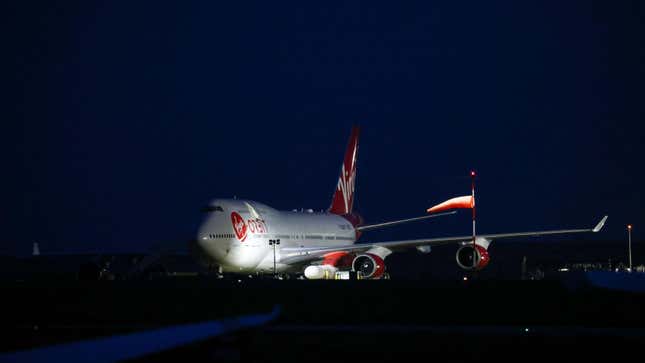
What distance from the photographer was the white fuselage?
160ft

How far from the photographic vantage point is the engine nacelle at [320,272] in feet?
172

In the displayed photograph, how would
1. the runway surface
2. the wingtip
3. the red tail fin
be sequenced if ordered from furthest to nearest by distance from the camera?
the red tail fin → the wingtip → the runway surface

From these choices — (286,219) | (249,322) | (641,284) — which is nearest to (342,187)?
(286,219)

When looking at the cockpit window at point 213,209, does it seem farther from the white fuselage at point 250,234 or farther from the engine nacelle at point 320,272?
the engine nacelle at point 320,272

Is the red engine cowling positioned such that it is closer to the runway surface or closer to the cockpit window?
the cockpit window

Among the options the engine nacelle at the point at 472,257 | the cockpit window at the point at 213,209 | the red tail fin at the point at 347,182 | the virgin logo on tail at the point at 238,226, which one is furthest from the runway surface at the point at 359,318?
the red tail fin at the point at 347,182

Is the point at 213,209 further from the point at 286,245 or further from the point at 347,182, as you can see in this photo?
the point at 347,182

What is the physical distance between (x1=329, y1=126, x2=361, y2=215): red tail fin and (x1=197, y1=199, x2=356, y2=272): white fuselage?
917 centimetres

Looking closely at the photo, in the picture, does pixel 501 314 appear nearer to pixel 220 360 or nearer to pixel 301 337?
pixel 301 337

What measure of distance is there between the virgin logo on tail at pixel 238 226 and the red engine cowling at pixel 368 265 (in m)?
6.18

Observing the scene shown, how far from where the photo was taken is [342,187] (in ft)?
225

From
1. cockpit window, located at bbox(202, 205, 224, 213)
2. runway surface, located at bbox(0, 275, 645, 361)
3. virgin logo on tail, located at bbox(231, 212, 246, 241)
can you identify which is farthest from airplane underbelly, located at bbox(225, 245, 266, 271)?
runway surface, located at bbox(0, 275, 645, 361)

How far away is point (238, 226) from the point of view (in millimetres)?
49469

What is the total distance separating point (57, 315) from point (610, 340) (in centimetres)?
1449
